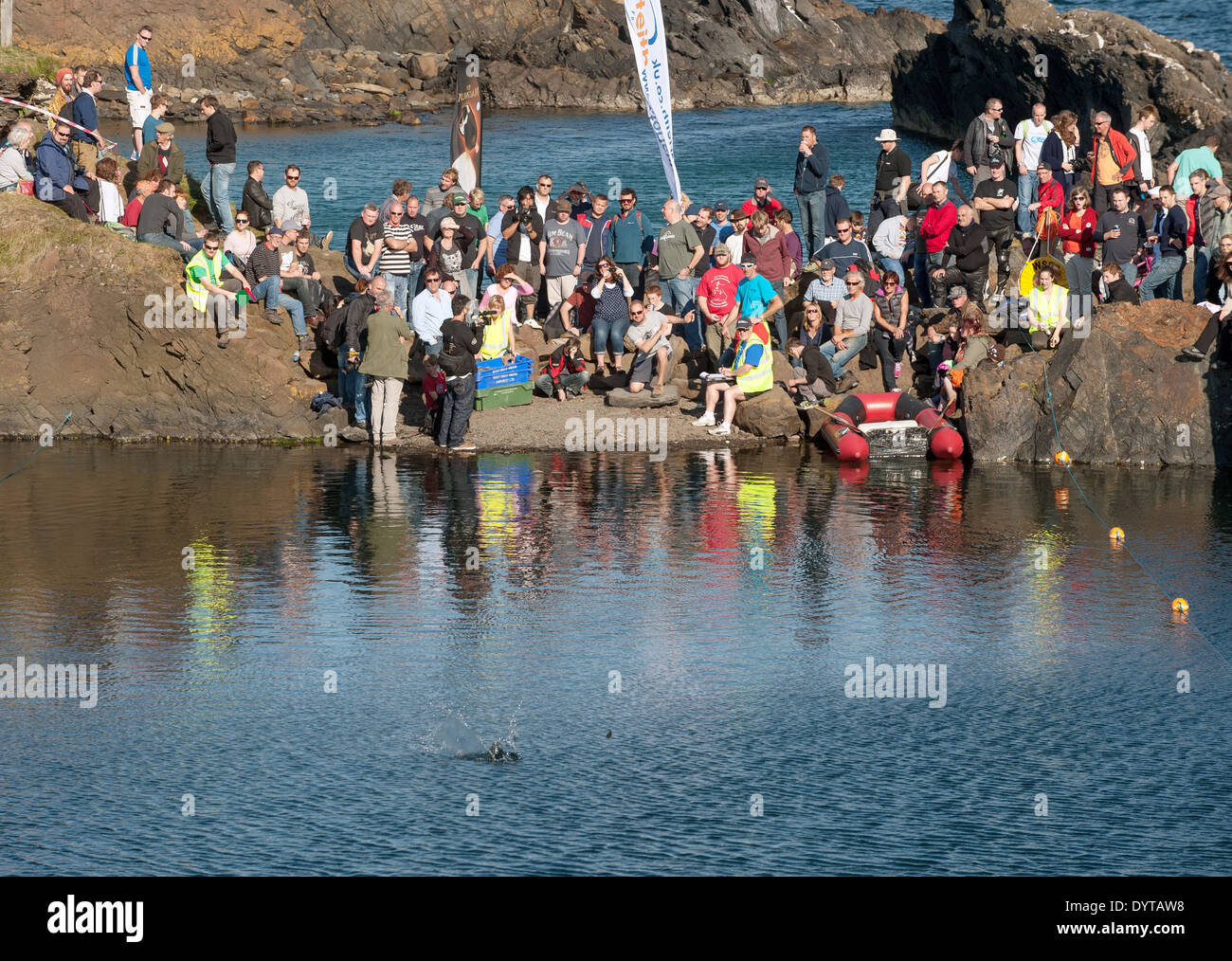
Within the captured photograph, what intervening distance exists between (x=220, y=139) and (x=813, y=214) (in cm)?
977

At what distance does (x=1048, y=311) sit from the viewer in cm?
2134

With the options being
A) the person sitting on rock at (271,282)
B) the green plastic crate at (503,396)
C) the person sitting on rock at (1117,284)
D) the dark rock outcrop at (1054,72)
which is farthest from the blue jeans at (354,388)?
the dark rock outcrop at (1054,72)

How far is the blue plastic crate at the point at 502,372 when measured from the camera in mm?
21469

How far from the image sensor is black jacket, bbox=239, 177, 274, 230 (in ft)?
76.5

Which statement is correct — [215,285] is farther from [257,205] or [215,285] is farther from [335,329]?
[257,205]

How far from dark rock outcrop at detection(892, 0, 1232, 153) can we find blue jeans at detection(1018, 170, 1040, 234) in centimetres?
1515

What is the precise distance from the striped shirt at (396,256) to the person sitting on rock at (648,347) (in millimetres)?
3509

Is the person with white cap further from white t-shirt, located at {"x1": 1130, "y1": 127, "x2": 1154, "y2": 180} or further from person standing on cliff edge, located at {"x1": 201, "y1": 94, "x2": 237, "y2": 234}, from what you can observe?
person standing on cliff edge, located at {"x1": 201, "y1": 94, "x2": 237, "y2": 234}

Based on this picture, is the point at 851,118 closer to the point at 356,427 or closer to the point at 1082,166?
the point at 1082,166

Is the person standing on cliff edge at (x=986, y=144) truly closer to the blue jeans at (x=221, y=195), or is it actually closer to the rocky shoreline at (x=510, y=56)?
the blue jeans at (x=221, y=195)

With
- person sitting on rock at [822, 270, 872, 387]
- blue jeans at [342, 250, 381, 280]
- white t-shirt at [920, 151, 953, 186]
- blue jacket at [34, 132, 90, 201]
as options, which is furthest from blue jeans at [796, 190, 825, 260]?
blue jacket at [34, 132, 90, 201]

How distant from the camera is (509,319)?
21547 millimetres
